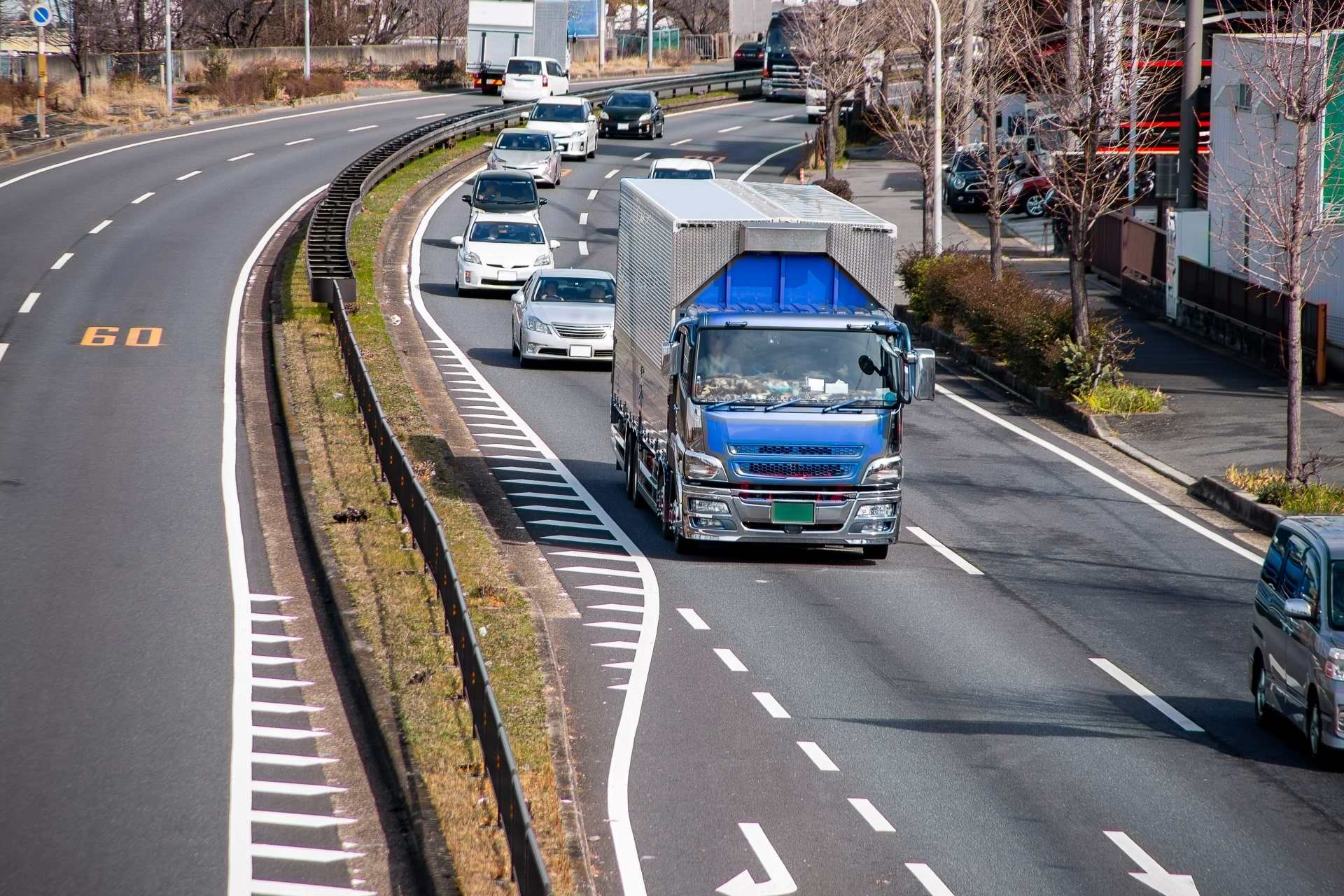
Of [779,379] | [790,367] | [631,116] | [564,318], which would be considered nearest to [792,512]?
[779,379]

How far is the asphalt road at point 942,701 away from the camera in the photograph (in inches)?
370

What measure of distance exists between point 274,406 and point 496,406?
3.45 metres

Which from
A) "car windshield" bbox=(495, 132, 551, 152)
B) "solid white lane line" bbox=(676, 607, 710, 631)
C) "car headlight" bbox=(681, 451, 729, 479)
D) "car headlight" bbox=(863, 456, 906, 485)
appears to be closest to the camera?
"solid white lane line" bbox=(676, 607, 710, 631)

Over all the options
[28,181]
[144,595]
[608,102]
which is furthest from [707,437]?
[608,102]

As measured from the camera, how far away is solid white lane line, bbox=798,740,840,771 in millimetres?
10844

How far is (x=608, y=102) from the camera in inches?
2494

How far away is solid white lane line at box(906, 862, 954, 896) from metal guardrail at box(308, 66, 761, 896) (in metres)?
2.20

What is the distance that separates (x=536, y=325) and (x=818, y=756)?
18.1 m

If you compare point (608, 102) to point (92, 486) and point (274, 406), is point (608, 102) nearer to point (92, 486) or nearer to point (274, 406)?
point (274, 406)

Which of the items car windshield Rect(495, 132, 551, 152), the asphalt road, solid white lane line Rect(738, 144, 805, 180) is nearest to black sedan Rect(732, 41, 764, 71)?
solid white lane line Rect(738, 144, 805, 180)

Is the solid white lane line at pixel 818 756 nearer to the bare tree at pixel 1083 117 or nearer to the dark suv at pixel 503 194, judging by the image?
the bare tree at pixel 1083 117

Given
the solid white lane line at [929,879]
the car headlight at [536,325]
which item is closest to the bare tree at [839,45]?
the car headlight at [536,325]

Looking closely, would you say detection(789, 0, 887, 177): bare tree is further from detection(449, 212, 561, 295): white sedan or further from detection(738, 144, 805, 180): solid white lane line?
detection(449, 212, 561, 295): white sedan

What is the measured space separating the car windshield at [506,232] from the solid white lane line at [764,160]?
1724 centimetres
